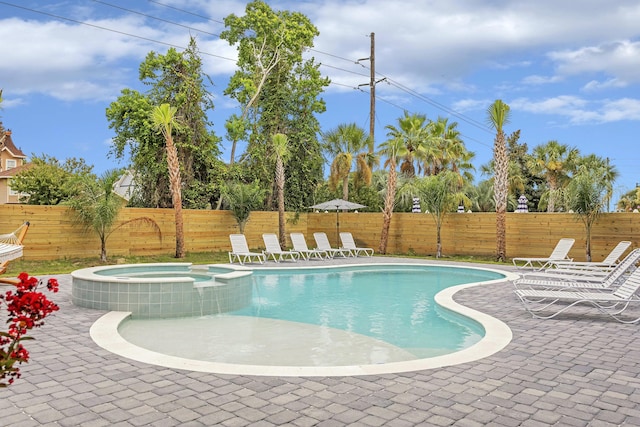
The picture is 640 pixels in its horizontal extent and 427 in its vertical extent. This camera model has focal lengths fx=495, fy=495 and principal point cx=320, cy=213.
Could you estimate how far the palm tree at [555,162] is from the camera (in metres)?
29.5

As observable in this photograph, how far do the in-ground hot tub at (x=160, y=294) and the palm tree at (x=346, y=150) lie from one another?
567 inches

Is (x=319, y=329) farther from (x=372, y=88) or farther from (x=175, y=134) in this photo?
(x=372, y=88)

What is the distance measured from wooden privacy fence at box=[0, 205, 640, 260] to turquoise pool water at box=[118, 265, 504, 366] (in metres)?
7.09

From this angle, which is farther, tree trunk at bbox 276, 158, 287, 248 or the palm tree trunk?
tree trunk at bbox 276, 158, 287, 248

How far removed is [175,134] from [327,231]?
8.08 metres

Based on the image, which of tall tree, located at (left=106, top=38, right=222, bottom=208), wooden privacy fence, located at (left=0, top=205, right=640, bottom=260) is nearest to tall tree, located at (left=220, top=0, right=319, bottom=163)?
tall tree, located at (left=106, top=38, right=222, bottom=208)

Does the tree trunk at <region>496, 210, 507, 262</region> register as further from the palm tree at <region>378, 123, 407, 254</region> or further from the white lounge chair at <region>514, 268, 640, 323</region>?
the white lounge chair at <region>514, 268, 640, 323</region>

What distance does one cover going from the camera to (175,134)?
22.2 m

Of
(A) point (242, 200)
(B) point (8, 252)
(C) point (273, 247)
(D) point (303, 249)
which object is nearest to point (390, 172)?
(D) point (303, 249)

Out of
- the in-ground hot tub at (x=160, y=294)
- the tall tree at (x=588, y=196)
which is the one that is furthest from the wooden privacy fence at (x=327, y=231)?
the in-ground hot tub at (x=160, y=294)

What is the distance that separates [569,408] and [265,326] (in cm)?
473

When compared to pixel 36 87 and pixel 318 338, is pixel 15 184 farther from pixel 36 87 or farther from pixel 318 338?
pixel 318 338

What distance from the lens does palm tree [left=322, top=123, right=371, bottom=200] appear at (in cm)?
2277

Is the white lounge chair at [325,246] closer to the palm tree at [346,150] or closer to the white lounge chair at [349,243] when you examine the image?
the white lounge chair at [349,243]
